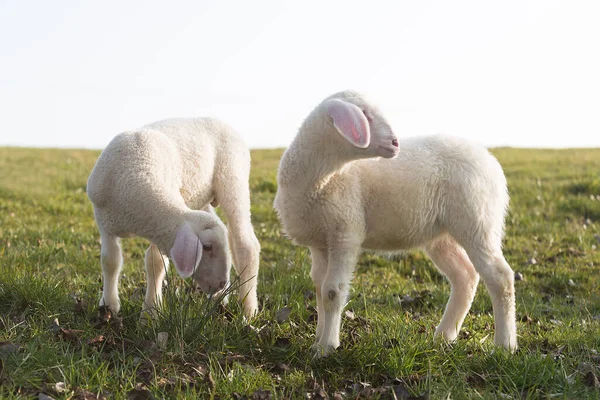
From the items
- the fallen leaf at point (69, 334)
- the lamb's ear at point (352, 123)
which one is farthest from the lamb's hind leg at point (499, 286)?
the fallen leaf at point (69, 334)

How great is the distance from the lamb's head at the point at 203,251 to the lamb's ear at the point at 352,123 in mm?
1146

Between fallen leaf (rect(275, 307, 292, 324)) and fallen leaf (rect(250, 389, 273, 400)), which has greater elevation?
fallen leaf (rect(250, 389, 273, 400))

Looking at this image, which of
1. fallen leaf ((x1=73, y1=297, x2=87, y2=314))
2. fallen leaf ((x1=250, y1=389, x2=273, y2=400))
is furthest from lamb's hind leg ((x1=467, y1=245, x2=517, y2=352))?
fallen leaf ((x1=73, y1=297, x2=87, y2=314))

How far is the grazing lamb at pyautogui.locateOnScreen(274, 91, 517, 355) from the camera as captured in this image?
190 inches

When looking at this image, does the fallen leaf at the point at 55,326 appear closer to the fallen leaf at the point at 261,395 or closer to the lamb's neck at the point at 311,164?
the fallen leaf at the point at 261,395

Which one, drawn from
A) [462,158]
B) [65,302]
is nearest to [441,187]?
[462,158]

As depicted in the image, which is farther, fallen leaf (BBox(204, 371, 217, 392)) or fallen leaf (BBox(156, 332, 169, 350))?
fallen leaf (BBox(156, 332, 169, 350))

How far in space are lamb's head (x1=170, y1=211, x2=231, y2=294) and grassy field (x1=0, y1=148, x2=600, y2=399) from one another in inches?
7.1

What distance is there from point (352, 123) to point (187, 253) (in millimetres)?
1434

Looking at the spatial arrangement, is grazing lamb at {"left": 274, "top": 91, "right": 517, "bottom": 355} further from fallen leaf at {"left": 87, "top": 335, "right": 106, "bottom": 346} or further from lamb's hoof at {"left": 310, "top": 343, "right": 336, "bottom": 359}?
fallen leaf at {"left": 87, "top": 335, "right": 106, "bottom": 346}

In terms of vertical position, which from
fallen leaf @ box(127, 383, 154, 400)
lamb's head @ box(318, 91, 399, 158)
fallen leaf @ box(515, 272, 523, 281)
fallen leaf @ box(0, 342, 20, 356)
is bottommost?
fallen leaf @ box(515, 272, 523, 281)

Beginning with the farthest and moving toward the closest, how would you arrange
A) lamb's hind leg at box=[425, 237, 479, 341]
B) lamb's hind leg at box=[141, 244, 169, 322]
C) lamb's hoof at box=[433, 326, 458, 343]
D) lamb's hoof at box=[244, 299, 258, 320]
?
lamb's hind leg at box=[141, 244, 169, 322] → lamb's hoof at box=[244, 299, 258, 320] → lamb's hind leg at box=[425, 237, 479, 341] → lamb's hoof at box=[433, 326, 458, 343]

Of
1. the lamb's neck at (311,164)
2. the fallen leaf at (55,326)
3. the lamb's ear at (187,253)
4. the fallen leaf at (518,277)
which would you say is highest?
the lamb's neck at (311,164)

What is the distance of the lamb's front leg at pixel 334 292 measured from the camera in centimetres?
482
